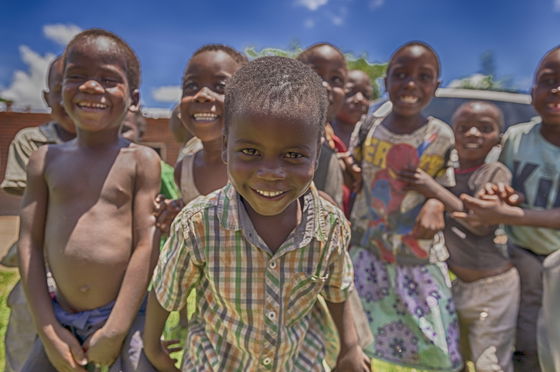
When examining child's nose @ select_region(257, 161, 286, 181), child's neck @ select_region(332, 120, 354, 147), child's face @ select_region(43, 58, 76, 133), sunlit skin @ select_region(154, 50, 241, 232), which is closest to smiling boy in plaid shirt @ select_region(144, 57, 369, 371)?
child's nose @ select_region(257, 161, 286, 181)

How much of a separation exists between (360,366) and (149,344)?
0.71m

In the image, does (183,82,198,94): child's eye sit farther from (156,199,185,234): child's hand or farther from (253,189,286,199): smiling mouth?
(253,189,286,199): smiling mouth

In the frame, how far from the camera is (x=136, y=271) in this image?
1511 millimetres

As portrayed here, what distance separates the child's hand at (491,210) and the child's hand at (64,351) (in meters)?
1.73

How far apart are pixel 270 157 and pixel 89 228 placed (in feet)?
2.60

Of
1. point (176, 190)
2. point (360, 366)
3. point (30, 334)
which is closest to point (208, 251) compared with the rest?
point (360, 366)

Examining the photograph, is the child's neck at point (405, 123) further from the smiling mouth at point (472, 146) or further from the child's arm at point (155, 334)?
the child's arm at point (155, 334)

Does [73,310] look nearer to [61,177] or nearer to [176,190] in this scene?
[61,177]

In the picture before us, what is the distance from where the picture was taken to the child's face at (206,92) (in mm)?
1735

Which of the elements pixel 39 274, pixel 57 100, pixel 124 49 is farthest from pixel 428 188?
pixel 57 100

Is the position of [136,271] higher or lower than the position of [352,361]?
higher

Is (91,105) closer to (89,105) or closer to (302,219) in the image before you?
(89,105)

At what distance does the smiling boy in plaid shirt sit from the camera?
1.14 m

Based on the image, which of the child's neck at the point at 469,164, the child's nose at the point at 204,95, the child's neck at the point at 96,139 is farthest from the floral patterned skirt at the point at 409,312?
the child's neck at the point at 96,139
